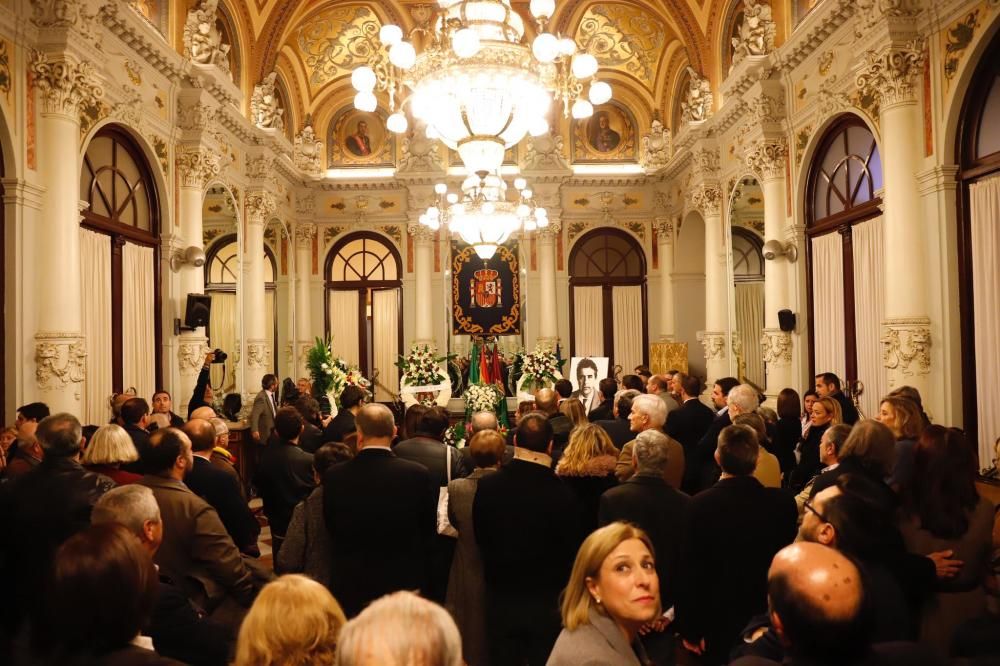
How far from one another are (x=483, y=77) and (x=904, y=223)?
4254 millimetres

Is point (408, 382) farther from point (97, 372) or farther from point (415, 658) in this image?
point (415, 658)

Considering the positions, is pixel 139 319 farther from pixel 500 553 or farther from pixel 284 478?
pixel 500 553

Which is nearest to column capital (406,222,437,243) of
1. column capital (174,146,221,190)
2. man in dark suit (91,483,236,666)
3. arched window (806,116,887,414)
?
column capital (174,146,221,190)

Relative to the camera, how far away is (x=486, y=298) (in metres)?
16.9

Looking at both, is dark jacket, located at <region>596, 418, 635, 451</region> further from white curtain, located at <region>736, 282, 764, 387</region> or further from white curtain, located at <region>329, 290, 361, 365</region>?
white curtain, located at <region>329, 290, 361, 365</region>

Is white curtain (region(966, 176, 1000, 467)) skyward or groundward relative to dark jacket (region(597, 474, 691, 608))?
skyward

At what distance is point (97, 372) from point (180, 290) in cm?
208

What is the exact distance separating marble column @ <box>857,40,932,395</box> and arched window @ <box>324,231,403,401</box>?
1124cm

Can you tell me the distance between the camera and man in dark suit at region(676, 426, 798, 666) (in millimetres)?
3182

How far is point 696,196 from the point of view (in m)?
13.4

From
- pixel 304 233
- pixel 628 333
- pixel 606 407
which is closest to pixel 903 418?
pixel 606 407

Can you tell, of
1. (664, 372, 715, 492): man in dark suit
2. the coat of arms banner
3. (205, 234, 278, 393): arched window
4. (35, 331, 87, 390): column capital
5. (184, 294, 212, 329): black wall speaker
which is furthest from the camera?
the coat of arms banner

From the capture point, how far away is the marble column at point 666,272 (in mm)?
16297

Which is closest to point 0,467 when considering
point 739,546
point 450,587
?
point 450,587
